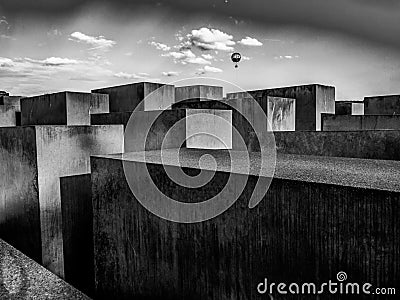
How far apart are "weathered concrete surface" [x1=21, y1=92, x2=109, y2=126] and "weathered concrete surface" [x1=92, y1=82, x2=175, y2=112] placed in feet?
2.12

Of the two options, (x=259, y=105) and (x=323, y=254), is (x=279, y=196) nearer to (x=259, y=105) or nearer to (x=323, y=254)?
(x=323, y=254)

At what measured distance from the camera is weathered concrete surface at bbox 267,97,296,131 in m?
6.30

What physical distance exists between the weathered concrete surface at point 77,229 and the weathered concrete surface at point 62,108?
122 inches

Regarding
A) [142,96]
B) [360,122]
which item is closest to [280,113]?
[360,122]

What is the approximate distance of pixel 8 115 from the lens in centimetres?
927

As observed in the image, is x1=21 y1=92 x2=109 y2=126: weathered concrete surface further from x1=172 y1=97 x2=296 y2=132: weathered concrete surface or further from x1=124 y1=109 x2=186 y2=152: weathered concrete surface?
x1=172 y1=97 x2=296 y2=132: weathered concrete surface

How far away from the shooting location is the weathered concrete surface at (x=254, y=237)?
5.50 feet

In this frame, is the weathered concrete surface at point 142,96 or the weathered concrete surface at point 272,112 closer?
the weathered concrete surface at point 272,112

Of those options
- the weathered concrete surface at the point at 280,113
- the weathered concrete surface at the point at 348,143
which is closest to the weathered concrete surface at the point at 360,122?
the weathered concrete surface at the point at 280,113

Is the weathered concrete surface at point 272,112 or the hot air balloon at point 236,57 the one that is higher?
the hot air balloon at point 236,57

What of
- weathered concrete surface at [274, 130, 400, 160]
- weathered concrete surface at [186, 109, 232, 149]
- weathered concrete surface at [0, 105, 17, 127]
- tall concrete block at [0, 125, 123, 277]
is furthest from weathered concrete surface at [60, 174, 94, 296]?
weathered concrete surface at [0, 105, 17, 127]

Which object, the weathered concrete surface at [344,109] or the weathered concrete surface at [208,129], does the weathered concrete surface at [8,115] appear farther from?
the weathered concrete surface at [344,109]

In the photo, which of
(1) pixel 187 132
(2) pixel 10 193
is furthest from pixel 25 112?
(1) pixel 187 132

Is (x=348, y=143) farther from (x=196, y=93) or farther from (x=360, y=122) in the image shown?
(x=196, y=93)
